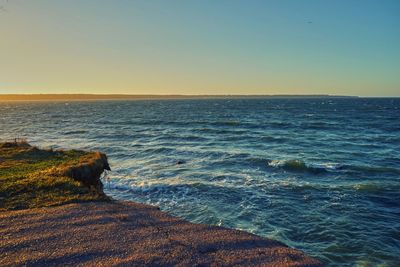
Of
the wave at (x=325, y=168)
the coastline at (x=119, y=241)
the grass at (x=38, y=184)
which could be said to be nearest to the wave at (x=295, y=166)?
the wave at (x=325, y=168)

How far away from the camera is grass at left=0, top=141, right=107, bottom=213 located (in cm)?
1548

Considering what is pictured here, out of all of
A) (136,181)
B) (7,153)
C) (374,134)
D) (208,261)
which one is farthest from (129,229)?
(374,134)

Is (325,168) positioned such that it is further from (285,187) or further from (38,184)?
(38,184)

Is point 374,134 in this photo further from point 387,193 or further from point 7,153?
point 7,153

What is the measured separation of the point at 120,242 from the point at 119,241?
0.09m

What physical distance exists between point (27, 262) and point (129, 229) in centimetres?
371

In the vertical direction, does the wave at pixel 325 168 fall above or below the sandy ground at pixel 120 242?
below

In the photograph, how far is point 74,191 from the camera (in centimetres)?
1672

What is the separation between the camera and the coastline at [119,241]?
11000mm

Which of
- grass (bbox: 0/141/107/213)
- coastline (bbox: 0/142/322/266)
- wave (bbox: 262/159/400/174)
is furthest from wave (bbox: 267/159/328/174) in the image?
coastline (bbox: 0/142/322/266)

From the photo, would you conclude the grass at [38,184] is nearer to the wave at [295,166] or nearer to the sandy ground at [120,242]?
the sandy ground at [120,242]

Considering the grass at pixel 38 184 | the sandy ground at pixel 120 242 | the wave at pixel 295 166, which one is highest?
the grass at pixel 38 184

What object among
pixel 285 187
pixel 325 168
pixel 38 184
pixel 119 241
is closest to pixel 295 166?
pixel 325 168

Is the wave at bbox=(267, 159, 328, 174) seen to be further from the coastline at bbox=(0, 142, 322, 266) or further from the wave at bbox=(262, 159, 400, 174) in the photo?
the coastline at bbox=(0, 142, 322, 266)
